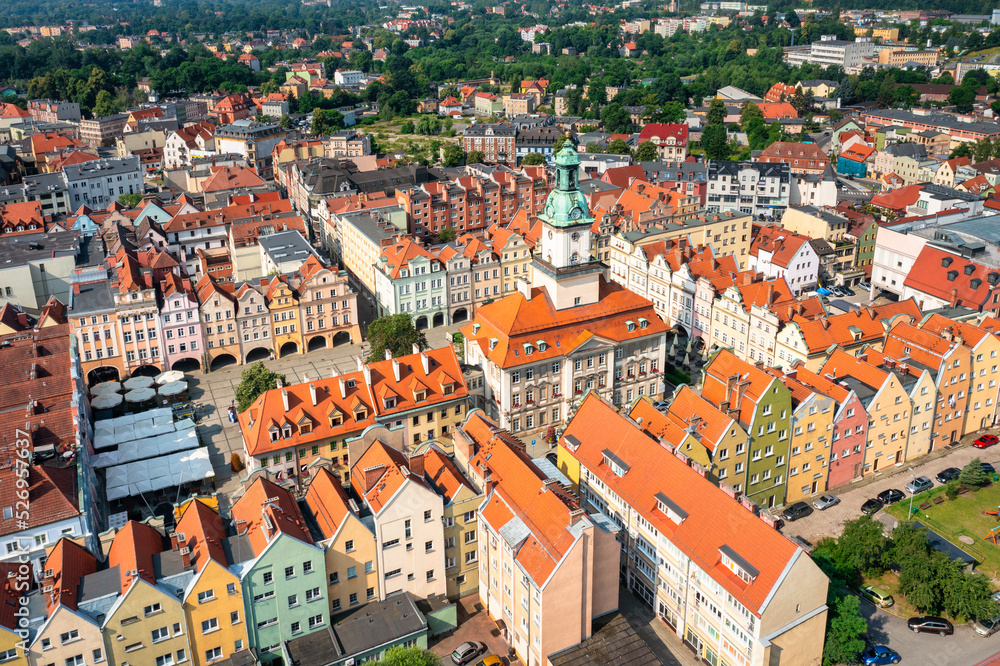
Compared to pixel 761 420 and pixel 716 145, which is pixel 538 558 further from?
pixel 716 145

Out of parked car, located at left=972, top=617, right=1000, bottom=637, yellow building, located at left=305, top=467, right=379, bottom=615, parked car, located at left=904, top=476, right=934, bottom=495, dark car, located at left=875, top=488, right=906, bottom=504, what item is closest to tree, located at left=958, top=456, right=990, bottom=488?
parked car, located at left=904, top=476, right=934, bottom=495

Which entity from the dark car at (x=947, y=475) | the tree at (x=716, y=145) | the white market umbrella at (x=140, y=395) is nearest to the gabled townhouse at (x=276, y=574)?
the white market umbrella at (x=140, y=395)

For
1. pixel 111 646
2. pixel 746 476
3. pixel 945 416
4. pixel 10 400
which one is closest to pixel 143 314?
pixel 10 400

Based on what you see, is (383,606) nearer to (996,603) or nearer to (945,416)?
(996,603)

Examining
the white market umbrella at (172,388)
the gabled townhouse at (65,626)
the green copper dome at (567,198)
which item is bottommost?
the white market umbrella at (172,388)

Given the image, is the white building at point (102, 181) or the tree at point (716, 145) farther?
the tree at point (716, 145)

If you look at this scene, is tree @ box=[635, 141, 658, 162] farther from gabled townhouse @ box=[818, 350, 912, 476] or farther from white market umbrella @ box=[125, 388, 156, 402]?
white market umbrella @ box=[125, 388, 156, 402]

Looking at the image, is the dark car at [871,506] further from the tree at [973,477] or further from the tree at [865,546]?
the tree at [973,477]
